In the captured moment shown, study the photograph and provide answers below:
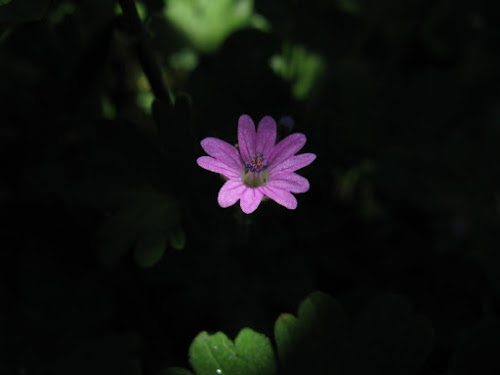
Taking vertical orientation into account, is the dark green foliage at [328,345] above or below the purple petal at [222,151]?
below

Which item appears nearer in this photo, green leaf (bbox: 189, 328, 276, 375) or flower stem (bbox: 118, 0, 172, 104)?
green leaf (bbox: 189, 328, 276, 375)

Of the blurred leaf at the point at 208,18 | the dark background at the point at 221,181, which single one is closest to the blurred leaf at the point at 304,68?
the dark background at the point at 221,181

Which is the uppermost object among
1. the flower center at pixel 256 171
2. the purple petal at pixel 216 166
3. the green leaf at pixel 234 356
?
the flower center at pixel 256 171

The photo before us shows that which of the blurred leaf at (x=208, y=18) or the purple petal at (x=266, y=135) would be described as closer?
the purple petal at (x=266, y=135)

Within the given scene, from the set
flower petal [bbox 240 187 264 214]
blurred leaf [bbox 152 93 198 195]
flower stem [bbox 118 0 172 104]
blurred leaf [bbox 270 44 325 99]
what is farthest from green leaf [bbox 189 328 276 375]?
blurred leaf [bbox 270 44 325 99]

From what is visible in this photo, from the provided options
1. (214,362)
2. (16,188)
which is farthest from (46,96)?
(214,362)

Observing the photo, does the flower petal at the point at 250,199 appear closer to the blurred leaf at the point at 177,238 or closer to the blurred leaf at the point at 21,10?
the blurred leaf at the point at 177,238

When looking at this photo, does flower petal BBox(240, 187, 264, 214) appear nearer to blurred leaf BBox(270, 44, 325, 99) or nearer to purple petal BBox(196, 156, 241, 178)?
purple petal BBox(196, 156, 241, 178)
